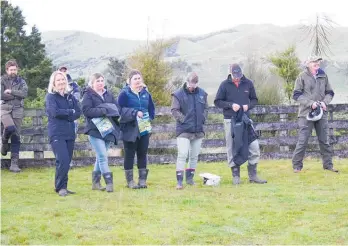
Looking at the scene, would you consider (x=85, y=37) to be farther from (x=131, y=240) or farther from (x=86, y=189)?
(x=131, y=240)

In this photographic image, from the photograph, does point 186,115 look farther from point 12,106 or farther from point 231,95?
point 12,106

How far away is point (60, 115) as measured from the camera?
718 cm

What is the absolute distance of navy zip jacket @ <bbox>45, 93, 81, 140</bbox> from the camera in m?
7.18

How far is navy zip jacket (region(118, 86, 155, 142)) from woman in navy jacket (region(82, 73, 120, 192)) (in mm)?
115

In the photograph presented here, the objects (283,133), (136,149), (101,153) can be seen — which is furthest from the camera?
(283,133)

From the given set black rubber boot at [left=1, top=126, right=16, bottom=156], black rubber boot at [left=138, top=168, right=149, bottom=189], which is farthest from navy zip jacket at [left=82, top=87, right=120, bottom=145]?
black rubber boot at [left=1, top=126, right=16, bottom=156]

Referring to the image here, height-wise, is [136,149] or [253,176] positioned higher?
[136,149]

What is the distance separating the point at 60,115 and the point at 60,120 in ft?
0.34

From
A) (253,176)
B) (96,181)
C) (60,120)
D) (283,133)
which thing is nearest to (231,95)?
(253,176)

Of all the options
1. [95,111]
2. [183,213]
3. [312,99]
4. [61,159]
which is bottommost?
[183,213]

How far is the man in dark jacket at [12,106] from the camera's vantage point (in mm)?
9586

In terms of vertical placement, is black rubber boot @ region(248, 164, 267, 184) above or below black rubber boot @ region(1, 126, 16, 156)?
below

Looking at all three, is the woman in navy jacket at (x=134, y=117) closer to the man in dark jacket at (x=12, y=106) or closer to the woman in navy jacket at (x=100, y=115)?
the woman in navy jacket at (x=100, y=115)

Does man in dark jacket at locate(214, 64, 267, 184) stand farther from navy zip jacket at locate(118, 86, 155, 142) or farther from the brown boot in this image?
the brown boot
